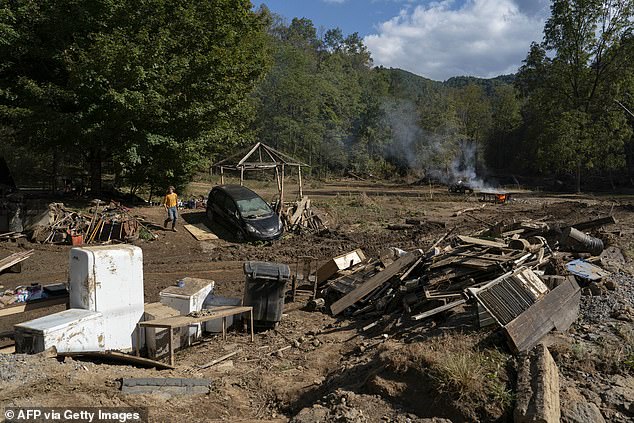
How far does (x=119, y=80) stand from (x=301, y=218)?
781 centimetres

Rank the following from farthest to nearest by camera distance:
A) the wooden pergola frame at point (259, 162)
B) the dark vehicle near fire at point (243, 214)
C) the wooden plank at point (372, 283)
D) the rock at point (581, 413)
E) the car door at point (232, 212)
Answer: the wooden pergola frame at point (259, 162)
the car door at point (232, 212)
the dark vehicle near fire at point (243, 214)
the wooden plank at point (372, 283)
the rock at point (581, 413)

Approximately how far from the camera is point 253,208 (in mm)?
16500

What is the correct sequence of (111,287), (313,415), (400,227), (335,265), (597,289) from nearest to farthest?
(313,415)
(111,287)
(597,289)
(335,265)
(400,227)

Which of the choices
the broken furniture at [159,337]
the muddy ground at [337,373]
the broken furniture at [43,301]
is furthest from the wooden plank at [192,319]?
the broken furniture at [43,301]

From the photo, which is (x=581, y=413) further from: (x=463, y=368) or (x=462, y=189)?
(x=462, y=189)

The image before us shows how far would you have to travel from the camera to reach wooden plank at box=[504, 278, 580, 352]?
6.05m

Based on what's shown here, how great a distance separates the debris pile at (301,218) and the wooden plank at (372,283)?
7.87 m

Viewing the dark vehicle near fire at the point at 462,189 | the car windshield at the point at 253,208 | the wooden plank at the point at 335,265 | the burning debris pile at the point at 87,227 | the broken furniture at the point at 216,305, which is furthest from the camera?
A: the dark vehicle near fire at the point at 462,189

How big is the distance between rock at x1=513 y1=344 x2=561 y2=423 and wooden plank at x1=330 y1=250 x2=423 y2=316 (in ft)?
13.4

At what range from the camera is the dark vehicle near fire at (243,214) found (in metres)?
15.6

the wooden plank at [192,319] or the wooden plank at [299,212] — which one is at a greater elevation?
the wooden plank at [299,212]

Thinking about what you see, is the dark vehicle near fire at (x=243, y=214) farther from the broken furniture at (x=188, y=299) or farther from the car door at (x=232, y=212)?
the broken furniture at (x=188, y=299)

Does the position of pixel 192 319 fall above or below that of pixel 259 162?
below

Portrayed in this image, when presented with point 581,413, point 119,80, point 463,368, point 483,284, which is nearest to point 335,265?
point 483,284
